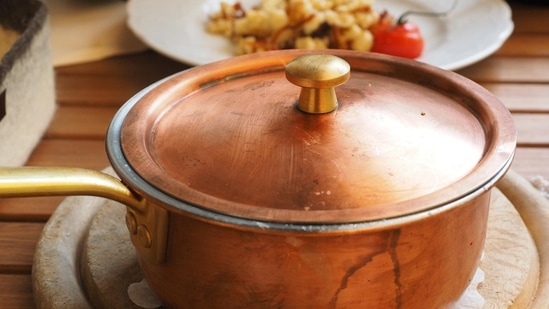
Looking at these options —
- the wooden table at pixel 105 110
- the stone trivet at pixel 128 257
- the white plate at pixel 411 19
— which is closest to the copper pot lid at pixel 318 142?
the stone trivet at pixel 128 257

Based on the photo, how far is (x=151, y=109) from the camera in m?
0.73

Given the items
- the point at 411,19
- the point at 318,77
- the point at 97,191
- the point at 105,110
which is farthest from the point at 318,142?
the point at 411,19

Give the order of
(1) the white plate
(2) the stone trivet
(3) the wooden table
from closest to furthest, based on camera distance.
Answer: (2) the stone trivet
(3) the wooden table
(1) the white plate

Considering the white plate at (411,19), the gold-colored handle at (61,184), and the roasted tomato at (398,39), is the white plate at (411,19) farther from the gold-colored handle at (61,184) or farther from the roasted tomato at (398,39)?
the gold-colored handle at (61,184)

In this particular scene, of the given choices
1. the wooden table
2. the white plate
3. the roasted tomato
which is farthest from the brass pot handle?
the roasted tomato

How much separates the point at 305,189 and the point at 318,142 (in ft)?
0.22

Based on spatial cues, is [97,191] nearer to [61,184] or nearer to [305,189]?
[61,184]

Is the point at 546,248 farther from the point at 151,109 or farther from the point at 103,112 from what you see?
the point at 103,112

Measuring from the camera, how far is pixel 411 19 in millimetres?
1585

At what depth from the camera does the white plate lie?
1.31 metres

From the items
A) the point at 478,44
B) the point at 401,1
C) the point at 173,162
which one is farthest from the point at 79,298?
the point at 401,1

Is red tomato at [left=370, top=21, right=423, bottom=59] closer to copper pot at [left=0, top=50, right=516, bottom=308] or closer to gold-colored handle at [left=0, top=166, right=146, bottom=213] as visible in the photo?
copper pot at [left=0, top=50, right=516, bottom=308]

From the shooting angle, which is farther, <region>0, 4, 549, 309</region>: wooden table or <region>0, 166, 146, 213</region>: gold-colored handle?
<region>0, 4, 549, 309</region>: wooden table

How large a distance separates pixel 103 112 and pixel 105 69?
186 mm
